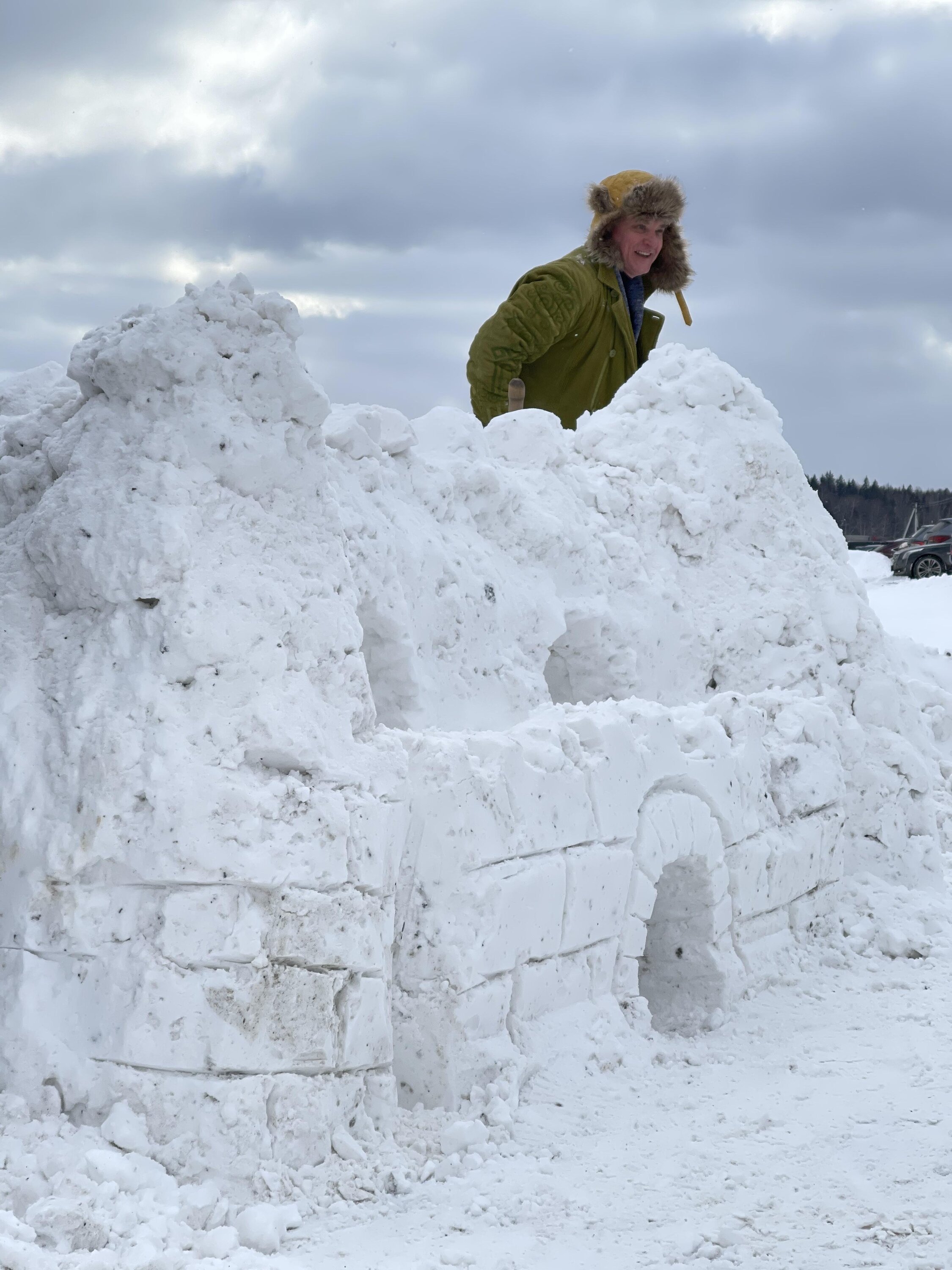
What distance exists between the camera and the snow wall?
9.74ft

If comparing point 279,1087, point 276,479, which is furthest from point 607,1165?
point 276,479

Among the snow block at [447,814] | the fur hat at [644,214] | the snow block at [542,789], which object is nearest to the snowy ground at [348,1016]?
the snow block at [447,814]

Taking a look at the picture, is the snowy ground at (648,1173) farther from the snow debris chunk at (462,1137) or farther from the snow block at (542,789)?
the snow block at (542,789)

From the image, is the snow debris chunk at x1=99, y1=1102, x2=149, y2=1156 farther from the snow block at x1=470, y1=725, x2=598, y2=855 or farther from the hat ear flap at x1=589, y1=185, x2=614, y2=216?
the hat ear flap at x1=589, y1=185, x2=614, y2=216

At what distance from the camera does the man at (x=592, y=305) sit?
21.0 ft

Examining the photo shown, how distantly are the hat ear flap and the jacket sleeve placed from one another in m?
0.41

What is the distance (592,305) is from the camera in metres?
6.59

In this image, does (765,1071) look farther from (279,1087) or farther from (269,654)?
(269,654)

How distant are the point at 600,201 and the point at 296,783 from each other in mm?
4334


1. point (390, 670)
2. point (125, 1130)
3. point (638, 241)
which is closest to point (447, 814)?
point (390, 670)

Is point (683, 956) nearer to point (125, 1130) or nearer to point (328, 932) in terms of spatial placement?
point (328, 932)

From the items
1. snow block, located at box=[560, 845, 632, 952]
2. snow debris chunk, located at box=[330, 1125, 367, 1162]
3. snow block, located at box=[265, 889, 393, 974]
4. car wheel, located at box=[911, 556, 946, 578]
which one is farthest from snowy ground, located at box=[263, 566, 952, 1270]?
car wheel, located at box=[911, 556, 946, 578]

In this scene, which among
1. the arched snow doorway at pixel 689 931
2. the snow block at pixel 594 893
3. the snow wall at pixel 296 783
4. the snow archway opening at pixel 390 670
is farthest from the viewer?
the arched snow doorway at pixel 689 931

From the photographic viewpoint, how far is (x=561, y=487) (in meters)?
5.73
